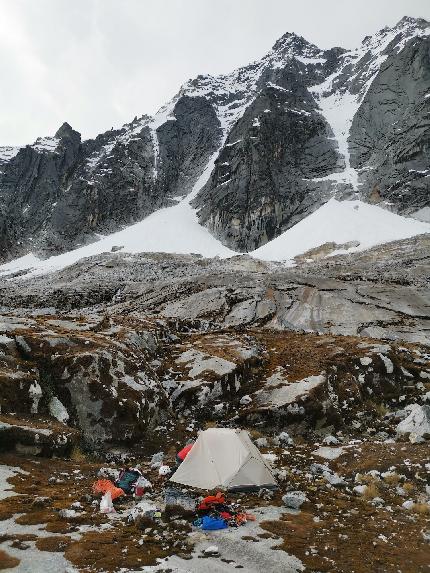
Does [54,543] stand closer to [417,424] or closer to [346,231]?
[417,424]

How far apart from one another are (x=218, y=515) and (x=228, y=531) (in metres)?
0.81

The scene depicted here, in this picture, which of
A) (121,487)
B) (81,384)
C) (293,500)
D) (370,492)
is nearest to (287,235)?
(81,384)

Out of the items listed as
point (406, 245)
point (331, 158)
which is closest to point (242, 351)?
point (406, 245)

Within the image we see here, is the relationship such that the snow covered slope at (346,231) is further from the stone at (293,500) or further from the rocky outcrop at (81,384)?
the stone at (293,500)

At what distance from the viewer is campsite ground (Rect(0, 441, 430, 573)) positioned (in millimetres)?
9000

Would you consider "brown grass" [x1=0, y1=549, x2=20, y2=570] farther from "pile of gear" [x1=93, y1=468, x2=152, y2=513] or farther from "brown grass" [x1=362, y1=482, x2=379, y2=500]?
"brown grass" [x1=362, y1=482, x2=379, y2=500]

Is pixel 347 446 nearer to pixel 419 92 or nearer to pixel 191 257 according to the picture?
pixel 191 257

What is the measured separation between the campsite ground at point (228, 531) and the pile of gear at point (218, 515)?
0.76 feet

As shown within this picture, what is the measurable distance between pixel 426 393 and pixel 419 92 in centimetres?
16112

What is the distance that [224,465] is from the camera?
1459cm

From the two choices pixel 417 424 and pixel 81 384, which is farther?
pixel 81 384

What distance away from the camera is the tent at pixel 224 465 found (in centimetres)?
1399

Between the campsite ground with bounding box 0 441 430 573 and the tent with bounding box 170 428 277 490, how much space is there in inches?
24.6

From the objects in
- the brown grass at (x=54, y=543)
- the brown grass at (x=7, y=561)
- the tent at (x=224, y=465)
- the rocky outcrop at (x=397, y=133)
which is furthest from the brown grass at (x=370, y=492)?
the rocky outcrop at (x=397, y=133)
